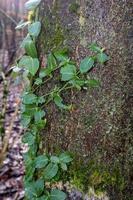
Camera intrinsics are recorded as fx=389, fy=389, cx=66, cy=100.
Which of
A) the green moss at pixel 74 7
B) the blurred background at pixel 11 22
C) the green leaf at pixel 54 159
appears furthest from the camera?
the blurred background at pixel 11 22

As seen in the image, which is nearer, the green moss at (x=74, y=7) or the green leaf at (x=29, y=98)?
the green moss at (x=74, y=7)

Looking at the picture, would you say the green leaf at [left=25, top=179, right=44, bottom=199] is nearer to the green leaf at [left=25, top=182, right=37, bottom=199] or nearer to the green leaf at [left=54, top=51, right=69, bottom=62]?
the green leaf at [left=25, top=182, right=37, bottom=199]

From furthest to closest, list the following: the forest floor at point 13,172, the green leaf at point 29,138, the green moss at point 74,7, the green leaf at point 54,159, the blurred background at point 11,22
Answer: the blurred background at point 11,22
the forest floor at point 13,172
the green leaf at point 29,138
the green leaf at point 54,159
the green moss at point 74,7

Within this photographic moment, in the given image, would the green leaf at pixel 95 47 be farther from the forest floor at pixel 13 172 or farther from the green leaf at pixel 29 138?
the forest floor at pixel 13 172

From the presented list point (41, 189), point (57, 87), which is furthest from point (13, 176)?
point (57, 87)

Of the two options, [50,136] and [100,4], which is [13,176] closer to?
[50,136]

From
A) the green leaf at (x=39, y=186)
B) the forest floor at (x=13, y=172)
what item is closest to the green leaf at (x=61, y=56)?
the green leaf at (x=39, y=186)

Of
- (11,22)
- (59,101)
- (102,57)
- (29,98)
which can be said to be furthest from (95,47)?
(11,22)

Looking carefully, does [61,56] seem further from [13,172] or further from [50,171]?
[13,172]
